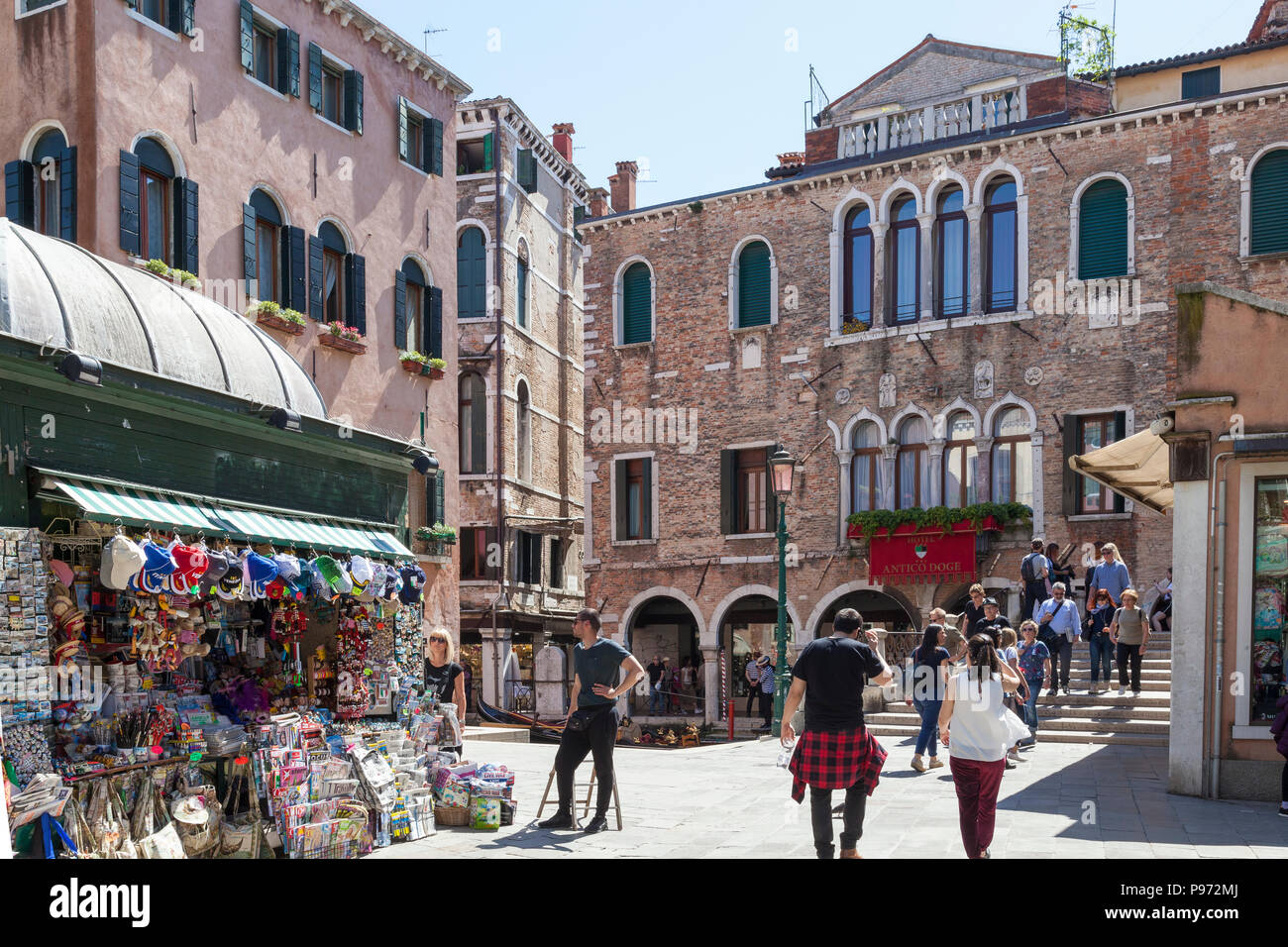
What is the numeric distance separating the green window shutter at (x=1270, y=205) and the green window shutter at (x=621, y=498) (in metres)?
13.1

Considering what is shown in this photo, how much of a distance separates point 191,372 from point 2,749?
3.42 meters

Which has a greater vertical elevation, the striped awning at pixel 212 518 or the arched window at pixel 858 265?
the arched window at pixel 858 265

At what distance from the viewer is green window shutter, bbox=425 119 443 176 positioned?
72.5 ft

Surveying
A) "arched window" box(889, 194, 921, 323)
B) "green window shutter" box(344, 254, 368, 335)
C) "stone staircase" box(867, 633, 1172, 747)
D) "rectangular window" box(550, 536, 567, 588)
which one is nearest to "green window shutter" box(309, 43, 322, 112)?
"green window shutter" box(344, 254, 368, 335)

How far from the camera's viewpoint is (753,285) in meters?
27.3

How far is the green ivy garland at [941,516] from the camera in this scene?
23.5m

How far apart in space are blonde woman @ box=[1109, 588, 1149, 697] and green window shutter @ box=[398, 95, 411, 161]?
13068 millimetres

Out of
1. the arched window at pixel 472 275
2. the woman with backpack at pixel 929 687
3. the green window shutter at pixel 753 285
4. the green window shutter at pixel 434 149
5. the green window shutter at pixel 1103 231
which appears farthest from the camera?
the arched window at pixel 472 275

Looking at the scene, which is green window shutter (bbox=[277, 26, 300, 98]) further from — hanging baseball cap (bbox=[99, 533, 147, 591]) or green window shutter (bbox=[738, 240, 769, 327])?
hanging baseball cap (bbox=[99, 533, 147, 591])

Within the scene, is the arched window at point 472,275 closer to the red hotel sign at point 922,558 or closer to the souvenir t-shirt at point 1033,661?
the red hotel sign at point 922,558

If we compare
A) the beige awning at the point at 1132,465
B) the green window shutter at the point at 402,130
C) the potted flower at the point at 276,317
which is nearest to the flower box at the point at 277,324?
the potted flower at the point at 276,317

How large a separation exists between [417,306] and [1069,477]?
11852mm

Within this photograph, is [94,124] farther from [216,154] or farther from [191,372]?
[191,372]
